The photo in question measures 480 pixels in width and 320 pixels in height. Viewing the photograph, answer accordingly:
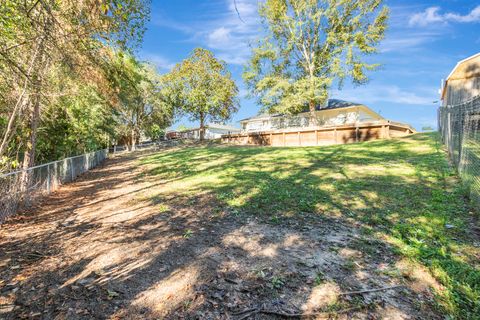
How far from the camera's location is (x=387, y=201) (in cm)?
508

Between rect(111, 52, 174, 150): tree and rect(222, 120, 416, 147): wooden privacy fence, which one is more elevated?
rect(111, 52, 174, 150): tree

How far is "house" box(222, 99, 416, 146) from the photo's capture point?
17.0 meters

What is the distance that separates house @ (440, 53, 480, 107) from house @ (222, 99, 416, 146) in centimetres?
344

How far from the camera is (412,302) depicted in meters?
2.43

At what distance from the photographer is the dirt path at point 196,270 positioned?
8.09ft

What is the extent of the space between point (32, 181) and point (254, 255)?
677 cm

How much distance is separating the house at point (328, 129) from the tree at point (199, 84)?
6.54 m

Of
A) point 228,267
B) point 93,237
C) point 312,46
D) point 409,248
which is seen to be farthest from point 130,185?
point 312,46

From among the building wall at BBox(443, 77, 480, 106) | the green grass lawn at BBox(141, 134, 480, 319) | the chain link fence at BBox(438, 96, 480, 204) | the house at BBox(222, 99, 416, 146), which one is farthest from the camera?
the house at BBox(222, 99, 416, 146)

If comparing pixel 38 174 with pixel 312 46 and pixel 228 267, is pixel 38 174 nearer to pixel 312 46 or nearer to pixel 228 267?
pixel 228 267

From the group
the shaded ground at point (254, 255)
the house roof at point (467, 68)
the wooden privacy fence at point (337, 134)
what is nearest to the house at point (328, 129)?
the wooden privacy fence at point (337, 134)

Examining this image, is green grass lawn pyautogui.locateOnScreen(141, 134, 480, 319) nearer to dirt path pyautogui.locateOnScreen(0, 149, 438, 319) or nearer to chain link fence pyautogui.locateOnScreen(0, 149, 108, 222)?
dirt path pyautogui.locateOnScreen(0, 149, 438, 319)

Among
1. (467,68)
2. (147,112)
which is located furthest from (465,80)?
(147,112)

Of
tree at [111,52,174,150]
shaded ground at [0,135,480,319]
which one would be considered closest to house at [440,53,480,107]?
shaded ground at [0,135,480,319]
